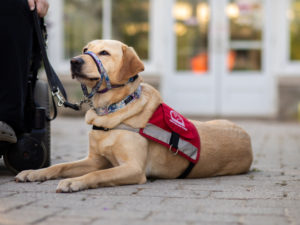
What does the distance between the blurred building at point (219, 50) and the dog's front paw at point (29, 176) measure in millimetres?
7082

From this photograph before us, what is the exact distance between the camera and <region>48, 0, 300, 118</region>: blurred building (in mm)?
10242

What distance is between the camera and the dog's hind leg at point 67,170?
11.5 ft

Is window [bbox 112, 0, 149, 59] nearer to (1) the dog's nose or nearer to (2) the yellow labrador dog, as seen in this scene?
(2) the yellow labrador dog

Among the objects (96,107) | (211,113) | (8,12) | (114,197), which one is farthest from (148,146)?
(211,113)

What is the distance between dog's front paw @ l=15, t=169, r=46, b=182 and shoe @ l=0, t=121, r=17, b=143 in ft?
0.86

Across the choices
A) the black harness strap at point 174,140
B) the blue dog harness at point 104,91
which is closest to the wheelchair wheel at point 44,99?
the blue dog harness at point 104,91

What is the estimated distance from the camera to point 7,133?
358cm

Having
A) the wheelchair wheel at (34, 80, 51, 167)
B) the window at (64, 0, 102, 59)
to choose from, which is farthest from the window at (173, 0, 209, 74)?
the wheelchair wheel at (34, 80, 51, 167)

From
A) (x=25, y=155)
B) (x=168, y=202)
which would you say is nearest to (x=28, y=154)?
(x=25, y=155)

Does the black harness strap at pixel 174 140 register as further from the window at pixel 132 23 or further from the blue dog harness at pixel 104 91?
the window at pixel 132 23

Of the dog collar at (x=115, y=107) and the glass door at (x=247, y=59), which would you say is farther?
the glass door at (x=247, y=59)

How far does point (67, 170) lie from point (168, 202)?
1.05m

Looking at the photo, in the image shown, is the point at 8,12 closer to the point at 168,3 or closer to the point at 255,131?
the point at 255,131

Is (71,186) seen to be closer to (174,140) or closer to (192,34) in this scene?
(174,140)
